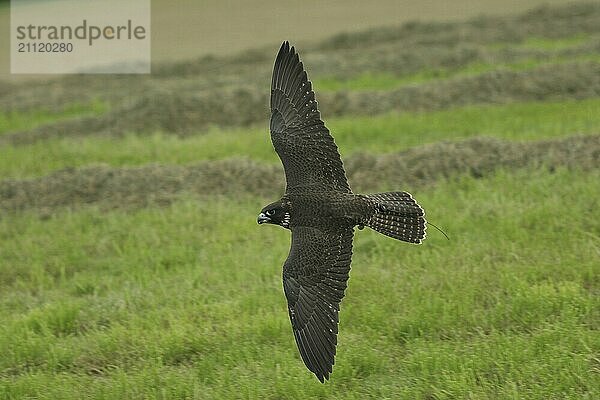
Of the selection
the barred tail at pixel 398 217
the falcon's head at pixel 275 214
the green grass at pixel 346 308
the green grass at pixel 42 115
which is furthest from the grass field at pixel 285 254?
the green grass at pixel 42 115

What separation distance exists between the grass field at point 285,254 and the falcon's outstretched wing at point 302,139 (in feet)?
3.78

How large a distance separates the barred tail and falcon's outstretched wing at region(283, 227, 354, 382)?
9.5 inches

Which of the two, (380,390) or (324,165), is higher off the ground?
(324,165)

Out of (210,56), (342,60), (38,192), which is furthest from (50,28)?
(38,192)

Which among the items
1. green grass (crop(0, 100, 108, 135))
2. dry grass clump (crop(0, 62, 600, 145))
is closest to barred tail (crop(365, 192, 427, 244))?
dry grass clump (crop(0, 62, 600, 145))

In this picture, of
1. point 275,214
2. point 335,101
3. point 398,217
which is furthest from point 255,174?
point 335,101

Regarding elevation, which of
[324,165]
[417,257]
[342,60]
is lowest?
[417,257]

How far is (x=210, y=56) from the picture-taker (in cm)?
2492

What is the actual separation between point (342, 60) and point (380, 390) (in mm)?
15685

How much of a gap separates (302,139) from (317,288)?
1.35 metres

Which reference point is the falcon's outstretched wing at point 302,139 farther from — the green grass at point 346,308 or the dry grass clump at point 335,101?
the dry grass clump at point 335,101

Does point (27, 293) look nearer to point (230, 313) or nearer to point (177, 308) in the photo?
point (177, 308)

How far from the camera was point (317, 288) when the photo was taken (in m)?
5.63

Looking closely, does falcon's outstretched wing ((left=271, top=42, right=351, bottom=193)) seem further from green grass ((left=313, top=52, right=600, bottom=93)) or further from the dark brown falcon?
green grass ((left=313, top=52, right=600, bottom=93))
